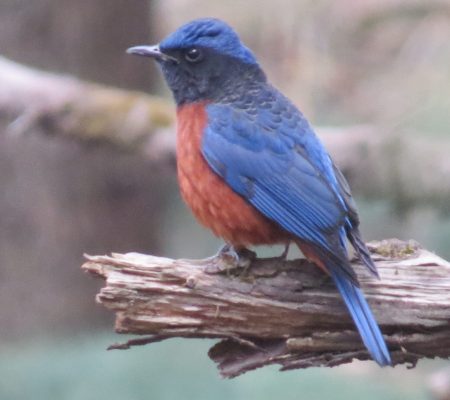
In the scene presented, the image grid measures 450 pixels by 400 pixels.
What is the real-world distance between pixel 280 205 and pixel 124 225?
5816mm

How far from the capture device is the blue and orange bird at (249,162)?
5027 mm

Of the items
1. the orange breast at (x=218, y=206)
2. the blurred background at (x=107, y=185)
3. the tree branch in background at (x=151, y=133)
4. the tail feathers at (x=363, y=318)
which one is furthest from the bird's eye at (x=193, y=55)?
the blurred background at (x=107, y=185)

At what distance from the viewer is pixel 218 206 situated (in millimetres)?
5270

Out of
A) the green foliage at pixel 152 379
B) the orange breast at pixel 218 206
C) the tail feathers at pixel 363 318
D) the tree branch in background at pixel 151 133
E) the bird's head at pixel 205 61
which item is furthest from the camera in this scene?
the green foliage at pixel 152 379

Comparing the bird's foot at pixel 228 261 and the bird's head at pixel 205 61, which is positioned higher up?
the bird's head at pixel 205 61

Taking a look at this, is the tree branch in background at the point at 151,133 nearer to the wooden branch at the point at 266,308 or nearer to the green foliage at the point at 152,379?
the green foliage at the point at 152,379

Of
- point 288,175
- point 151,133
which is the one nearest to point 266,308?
point 288,175

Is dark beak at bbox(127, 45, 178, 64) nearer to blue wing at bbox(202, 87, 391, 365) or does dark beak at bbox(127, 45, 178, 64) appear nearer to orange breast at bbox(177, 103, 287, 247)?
blue wing at bbox(202, 87, 391, 365)

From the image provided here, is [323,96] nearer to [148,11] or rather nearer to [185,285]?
[148,11]

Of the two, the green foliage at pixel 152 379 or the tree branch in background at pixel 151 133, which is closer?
the tree branch in background at pixel 151 133

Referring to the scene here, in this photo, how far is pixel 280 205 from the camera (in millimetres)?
5203

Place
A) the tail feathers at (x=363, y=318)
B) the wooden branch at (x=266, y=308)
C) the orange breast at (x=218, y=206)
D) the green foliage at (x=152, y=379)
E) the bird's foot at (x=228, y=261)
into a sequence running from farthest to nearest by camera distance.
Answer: the green foliage at (x=152, y=379)
the orange breast at (x=218, y=206)
the bird's foot at (x=228, y=261)
the wooden branch at (x=266, y=308)
the tail feathers at (x=363, y=318)

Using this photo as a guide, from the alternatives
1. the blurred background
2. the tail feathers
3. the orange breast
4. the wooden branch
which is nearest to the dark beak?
the orange breast

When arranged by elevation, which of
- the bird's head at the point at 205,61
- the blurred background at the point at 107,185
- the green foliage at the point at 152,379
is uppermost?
the bird's head at the point at 205,61
